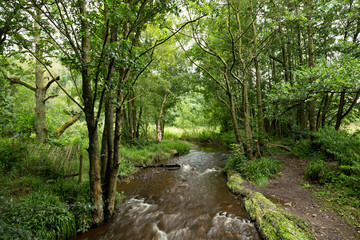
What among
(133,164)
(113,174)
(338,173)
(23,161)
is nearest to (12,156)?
(23,161)

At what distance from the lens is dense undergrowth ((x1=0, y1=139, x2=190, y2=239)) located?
8.63ft

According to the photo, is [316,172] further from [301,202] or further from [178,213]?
[178,213]

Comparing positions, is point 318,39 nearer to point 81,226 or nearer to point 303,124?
point 303,124

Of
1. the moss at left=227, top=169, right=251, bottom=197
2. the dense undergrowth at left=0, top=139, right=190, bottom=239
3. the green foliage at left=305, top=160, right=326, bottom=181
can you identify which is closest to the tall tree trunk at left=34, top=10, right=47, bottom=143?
the dense undergrowth at left=0, top=139, right=190, bottom=239

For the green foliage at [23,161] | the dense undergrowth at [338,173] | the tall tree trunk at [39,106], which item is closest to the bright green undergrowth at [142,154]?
the green foliage at [23,161]

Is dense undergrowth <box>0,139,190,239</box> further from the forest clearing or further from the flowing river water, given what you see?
the flowing river water

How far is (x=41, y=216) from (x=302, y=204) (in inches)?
245

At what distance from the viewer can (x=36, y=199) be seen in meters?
3.50

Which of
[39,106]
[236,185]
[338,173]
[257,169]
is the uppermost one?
[39,106]

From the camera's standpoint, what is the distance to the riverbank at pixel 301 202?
3.28 m

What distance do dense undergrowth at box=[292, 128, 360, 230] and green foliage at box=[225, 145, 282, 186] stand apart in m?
1.21

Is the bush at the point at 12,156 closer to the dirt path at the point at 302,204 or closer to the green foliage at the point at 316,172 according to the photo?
the dirt path at the point at 302,204

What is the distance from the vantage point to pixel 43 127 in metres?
6.64

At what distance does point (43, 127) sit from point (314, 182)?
10.5m
